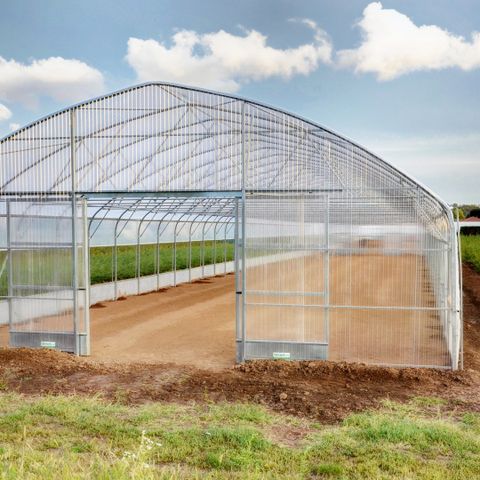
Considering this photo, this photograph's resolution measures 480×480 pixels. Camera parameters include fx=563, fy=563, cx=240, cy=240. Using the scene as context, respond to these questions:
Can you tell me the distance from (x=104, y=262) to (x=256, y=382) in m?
11.9

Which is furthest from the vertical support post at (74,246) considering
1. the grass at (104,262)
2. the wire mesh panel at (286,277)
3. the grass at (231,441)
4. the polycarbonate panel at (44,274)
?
the wire mesh panel at (286,277)

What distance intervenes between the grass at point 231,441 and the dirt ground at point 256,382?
0.46 m

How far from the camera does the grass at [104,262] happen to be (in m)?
12.2

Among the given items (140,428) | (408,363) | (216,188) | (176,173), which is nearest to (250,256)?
(216,188)

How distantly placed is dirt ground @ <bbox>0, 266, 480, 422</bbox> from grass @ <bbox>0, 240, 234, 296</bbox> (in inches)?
65.0

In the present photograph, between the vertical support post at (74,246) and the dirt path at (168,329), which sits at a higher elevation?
the vertical support post at (74,246)

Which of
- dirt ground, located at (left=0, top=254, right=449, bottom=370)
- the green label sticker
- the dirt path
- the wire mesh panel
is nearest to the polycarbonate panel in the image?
dirt ground, located at (left=0, top=254, right=449, bottom=370)

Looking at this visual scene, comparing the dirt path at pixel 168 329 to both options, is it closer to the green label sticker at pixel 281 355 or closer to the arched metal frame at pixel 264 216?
the green label sticker at pixel 281 355

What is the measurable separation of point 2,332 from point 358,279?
8.98 meters

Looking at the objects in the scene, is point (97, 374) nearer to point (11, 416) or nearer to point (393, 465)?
point (11, 416)

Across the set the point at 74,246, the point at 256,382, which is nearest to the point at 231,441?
the point at 256,382

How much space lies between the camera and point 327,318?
35.2 feet

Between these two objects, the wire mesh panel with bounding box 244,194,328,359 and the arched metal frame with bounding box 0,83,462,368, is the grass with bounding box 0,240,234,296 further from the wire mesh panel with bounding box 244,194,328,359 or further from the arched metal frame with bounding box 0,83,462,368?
the wire mesh panel with bounding box 244,194,328,359

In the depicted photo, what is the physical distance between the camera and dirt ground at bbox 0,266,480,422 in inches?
351
